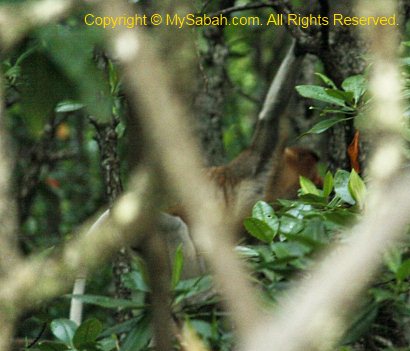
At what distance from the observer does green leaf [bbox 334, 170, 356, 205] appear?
78.7 inches

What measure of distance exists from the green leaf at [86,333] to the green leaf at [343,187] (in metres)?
0.76

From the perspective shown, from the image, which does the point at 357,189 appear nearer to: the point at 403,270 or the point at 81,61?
the point at 403,270

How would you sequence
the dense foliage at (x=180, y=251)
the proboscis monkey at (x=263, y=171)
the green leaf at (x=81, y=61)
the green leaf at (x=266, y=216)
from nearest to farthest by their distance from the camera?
the green leaf at (x=81, y=61)
the dense foliage at (x=180, y=251)
the green leaf at (x=266, y=216)
the proboscis monkey at (x=263, y=171)

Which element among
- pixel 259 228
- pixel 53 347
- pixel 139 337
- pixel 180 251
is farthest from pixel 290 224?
pixel 53 347

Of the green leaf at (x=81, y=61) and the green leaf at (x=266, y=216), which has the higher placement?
the green leaf at (x=81, y=61)

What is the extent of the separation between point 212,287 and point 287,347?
1286mm

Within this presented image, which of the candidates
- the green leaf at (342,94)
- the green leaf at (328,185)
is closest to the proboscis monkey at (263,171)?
the green leaf at (342,94)

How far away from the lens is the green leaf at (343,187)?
6.56 ft

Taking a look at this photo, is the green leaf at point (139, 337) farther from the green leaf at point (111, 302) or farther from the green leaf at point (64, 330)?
the green leaf at point (64, 330)

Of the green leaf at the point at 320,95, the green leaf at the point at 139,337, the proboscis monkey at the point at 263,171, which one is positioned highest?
the green leaf at the point at 320,95

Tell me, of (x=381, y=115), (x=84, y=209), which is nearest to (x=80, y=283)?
(x=381, y=115)

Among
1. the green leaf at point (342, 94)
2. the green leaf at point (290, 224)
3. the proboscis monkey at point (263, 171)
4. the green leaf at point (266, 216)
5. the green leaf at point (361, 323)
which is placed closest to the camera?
the green leaf at point (361, 323)

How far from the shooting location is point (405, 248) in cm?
176

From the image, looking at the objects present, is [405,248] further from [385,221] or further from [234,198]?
[234,198]
